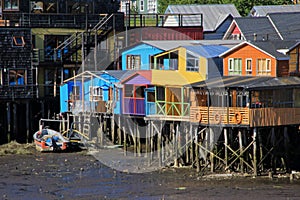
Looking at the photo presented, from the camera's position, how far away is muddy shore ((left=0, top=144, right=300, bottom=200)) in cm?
→ 4769

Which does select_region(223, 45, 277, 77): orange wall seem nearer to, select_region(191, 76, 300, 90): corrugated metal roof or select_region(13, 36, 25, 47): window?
select_region(191, 76, 300, 90): corrugated metal roof

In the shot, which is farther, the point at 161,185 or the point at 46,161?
the point at 46,161

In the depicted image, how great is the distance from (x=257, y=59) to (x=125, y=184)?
12601 mm

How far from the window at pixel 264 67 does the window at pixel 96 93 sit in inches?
516

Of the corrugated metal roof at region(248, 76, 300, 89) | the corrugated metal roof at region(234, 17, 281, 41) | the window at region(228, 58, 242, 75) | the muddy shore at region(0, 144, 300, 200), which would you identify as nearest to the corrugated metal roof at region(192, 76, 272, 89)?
the corrugated metal roof at region(248, 76, 300, 89)

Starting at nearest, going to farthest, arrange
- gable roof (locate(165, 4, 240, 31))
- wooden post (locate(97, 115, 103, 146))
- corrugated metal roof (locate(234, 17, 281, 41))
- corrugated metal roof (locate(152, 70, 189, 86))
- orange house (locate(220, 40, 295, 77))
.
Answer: orange house (locate(220, 40, 295, 77)), corrugated metal roof (locate(152, 70, 189, 86)), wooden post (locate(97, 115, 103, 146)), corrugated metal roof (locate(234, 17, 281, 41)), gable roof (locate(165, 4, 240, 31))

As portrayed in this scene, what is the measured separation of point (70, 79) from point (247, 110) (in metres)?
20.2

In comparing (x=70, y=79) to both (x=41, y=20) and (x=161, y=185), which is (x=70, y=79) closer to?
(x=41, y=20)

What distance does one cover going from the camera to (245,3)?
101812mm

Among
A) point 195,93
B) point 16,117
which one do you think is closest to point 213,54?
point 195,93

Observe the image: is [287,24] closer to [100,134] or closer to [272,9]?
[272,9]

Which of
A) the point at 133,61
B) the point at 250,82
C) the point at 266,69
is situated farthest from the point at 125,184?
the point at 133,61

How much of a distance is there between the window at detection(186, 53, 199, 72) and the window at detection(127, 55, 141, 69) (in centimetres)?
825

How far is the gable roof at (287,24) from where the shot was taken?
237ft
